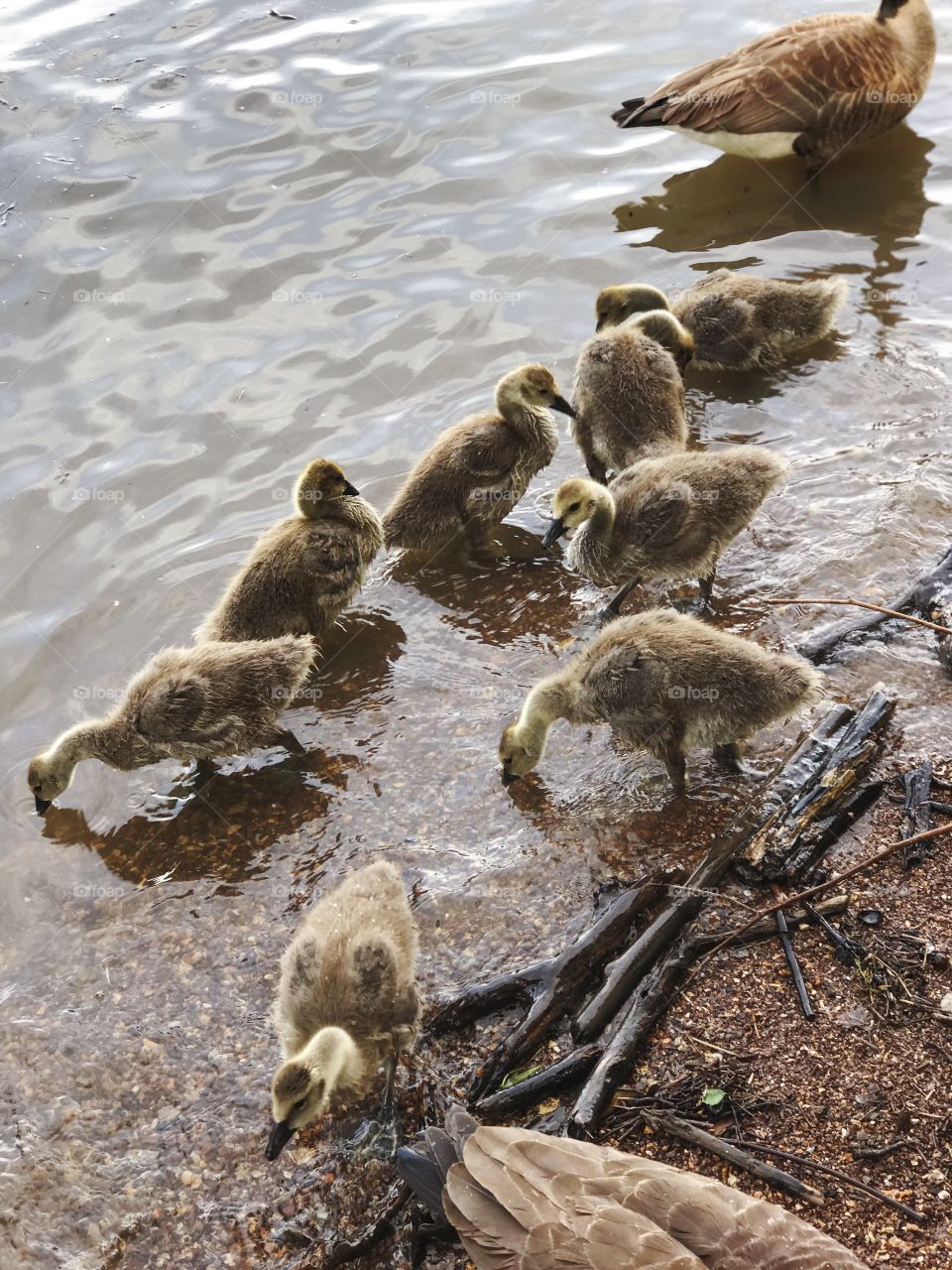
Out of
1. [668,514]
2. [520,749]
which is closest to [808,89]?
[668,514]

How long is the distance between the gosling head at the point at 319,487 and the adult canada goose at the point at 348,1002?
9.21 ft

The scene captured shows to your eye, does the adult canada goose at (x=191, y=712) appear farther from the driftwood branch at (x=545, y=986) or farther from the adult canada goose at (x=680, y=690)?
the driftwood branch at (x=545, y=986)

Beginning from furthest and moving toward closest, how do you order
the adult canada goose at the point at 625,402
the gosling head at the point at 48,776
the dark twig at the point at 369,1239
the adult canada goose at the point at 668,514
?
the adult canada goose at the point at 625,402, the adult canada goose at the point at 668,514, the gosling head at the point at 48,776, the dark twig at the point at 369,1239

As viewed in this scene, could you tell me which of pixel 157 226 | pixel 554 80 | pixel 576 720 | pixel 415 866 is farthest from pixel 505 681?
pixel 554 80

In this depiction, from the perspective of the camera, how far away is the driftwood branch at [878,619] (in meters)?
6.07

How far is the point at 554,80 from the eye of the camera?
486 inches

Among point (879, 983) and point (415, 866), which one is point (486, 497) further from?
point (879, 983)

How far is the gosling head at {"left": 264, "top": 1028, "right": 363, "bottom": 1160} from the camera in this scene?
3.92m

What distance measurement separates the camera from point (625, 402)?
758 centimetres

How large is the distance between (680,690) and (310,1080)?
2.34 m

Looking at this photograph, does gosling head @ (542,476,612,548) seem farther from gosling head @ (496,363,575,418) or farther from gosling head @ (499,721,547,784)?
gosling head @ (499,721,547,784)

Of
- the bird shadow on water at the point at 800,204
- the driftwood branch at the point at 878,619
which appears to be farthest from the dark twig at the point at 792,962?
the bird shadow on water at the point at 800,204

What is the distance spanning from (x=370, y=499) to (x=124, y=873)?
3.30 metres

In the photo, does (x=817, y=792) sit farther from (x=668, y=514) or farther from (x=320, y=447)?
Result: (x=320, y=447)
